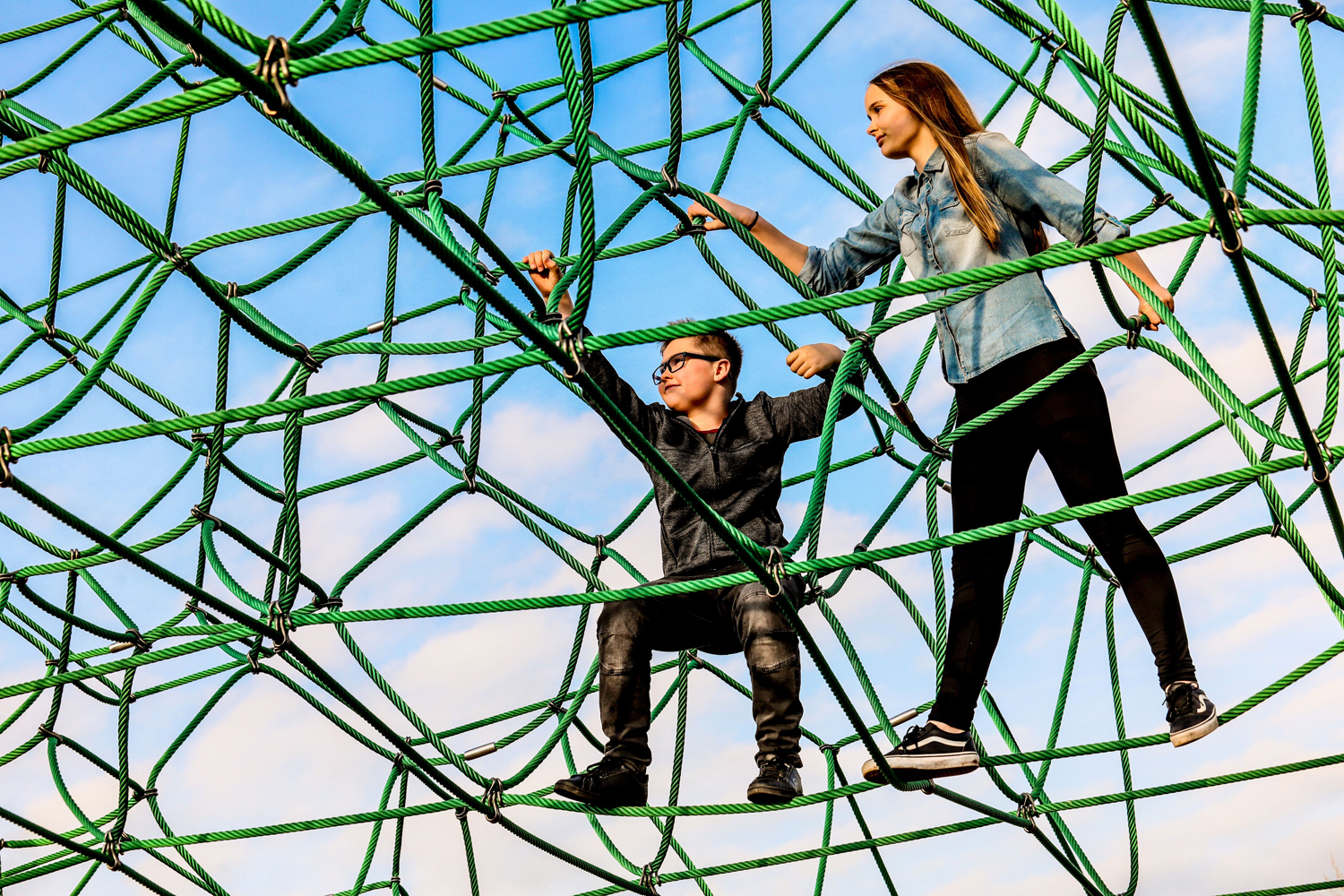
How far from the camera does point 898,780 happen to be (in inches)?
124

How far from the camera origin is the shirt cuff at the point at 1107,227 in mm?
2912

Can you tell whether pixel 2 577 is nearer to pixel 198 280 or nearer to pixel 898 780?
pixel 198 280

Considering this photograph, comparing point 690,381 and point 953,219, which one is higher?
point 690,381

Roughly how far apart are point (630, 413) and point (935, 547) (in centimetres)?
119

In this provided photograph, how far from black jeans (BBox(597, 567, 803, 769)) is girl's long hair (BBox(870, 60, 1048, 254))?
40.0 inches

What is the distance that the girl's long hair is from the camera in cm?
325

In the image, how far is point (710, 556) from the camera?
3.70 meters

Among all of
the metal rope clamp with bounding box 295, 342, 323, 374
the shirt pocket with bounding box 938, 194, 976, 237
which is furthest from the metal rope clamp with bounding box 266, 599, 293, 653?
the shirt pocket with bounding box 938, 194, 976, 237

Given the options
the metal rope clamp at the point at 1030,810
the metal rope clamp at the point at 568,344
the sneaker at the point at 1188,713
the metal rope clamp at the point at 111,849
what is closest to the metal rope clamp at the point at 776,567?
the metal rope clamp at the point at 568,344

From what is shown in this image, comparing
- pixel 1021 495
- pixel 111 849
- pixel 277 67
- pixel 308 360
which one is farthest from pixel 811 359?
pixel 111 849

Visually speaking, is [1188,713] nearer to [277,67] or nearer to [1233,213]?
[1233,213]

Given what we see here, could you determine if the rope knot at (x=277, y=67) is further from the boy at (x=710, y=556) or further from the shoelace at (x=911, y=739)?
the shoelace at (x=911, y=739)

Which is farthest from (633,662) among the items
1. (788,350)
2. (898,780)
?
(788,350)

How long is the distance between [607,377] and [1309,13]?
1929mm
